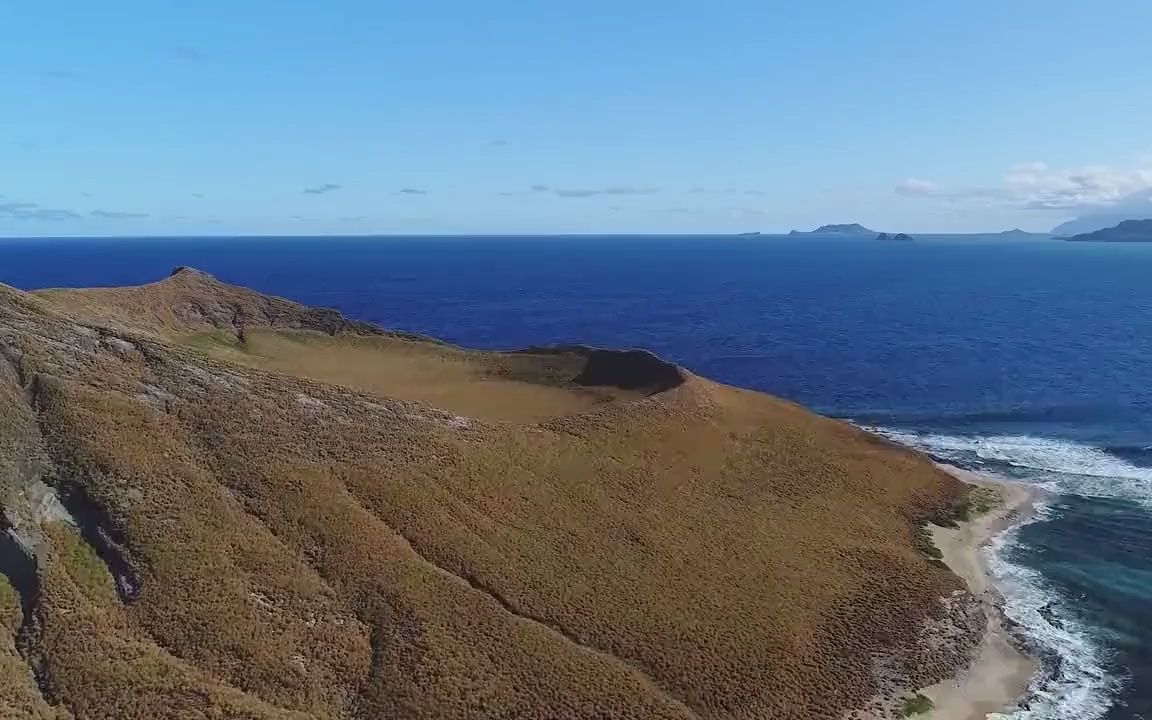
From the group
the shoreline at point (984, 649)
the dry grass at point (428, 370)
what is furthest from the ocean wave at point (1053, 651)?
the dry grass at point (428, 370)

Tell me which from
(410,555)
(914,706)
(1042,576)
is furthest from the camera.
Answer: (1042,576)

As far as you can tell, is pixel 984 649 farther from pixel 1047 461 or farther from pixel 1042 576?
pixel 1047 461

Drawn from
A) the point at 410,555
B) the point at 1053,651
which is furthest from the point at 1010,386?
the point at 410,555

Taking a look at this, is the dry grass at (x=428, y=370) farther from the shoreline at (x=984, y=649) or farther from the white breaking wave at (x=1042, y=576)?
the white breaking wave at (x=1042, y=576)

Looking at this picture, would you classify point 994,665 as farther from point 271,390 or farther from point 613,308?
point 613,308

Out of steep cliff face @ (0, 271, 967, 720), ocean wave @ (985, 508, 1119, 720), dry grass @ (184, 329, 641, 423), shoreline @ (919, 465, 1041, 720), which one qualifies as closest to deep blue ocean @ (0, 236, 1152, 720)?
ocean wave @ (985, 508, 1119, 720)

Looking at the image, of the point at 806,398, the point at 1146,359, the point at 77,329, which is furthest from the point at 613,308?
the point at 77,329

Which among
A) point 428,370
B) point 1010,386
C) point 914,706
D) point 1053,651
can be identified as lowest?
point 1053,651
